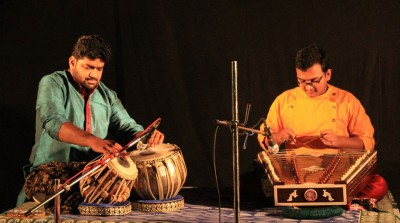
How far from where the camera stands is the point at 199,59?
7230 millimetres

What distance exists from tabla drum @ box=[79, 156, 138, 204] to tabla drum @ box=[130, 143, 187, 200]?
109 mm

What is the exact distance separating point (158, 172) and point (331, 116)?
1572 millimetres

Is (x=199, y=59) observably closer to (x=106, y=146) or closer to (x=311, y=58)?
(x=311, y=58)

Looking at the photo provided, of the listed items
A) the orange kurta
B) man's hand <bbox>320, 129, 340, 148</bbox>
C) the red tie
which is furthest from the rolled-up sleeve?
man's hand <bbox>320, 129, 340, 148</bbox>

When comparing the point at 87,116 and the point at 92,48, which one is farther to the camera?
the point at 87,116

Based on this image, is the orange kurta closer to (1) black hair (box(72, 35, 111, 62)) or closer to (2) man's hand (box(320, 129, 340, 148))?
(2) man's hand (box(320, 129, 340, 148))

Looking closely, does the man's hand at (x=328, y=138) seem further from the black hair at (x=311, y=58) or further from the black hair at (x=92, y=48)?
the black hair at (x=92, y=48)

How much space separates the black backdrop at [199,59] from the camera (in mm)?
6871

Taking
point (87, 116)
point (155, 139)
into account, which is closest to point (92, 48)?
point (87, 116)

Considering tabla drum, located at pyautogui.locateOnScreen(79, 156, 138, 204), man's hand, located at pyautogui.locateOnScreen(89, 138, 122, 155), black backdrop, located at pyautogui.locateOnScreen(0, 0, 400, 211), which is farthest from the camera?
black backdrop, located at pyautogui.locateOnScreen(0, 0, 400, 211)

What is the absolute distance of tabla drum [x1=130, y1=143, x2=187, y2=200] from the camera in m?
6.14

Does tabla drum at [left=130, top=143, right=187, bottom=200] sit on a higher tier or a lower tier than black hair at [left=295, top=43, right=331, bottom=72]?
lower

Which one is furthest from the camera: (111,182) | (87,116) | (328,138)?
(87,116)

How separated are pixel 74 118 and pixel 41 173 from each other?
579 mm
